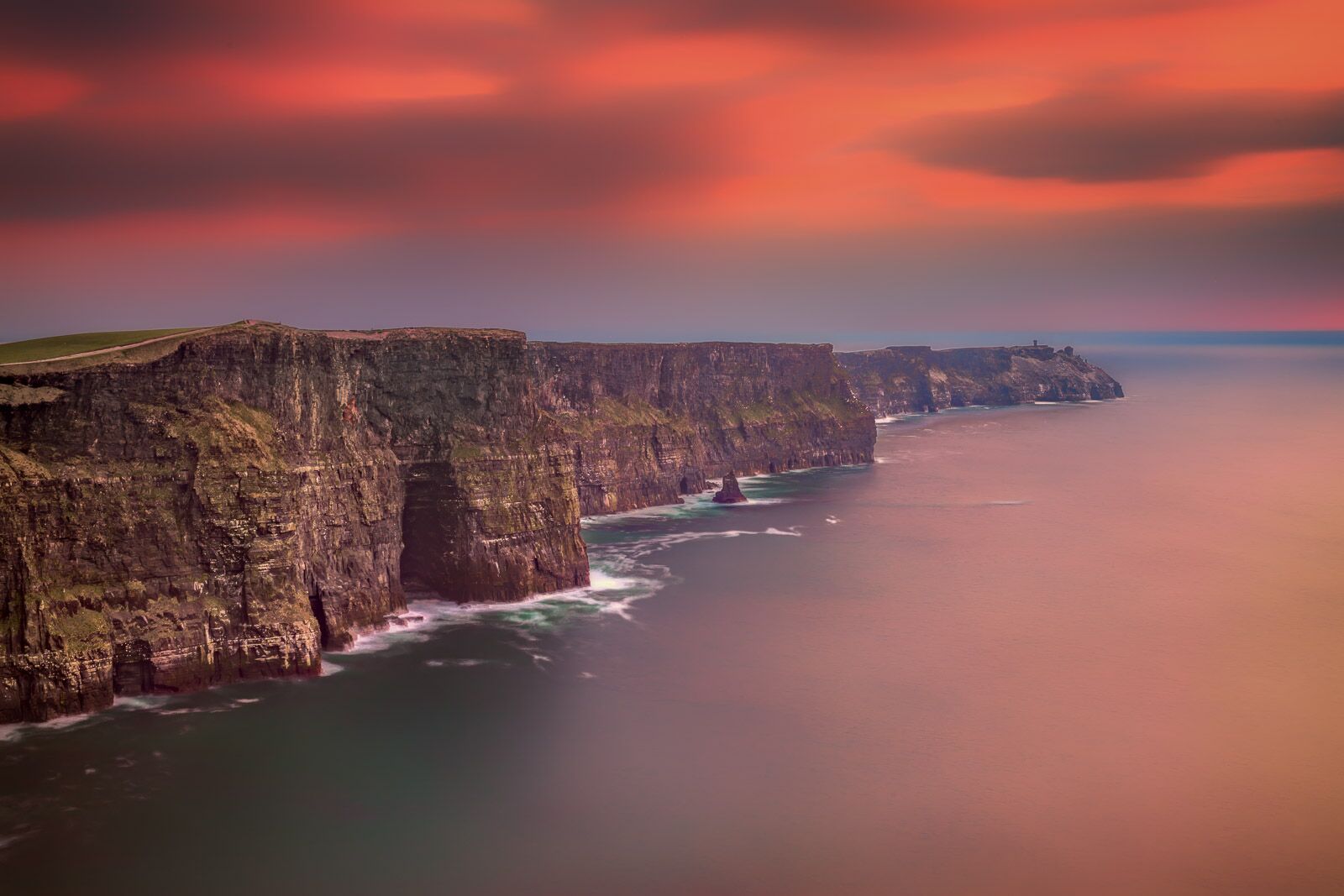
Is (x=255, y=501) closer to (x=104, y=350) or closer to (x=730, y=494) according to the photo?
(x=104, y=350)

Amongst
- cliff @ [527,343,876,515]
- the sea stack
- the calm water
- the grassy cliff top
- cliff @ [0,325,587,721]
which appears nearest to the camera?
the calm water

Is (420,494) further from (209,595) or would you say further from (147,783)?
(147,783)

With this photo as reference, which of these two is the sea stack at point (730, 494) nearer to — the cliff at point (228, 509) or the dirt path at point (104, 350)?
the cliff at point (228, 509)

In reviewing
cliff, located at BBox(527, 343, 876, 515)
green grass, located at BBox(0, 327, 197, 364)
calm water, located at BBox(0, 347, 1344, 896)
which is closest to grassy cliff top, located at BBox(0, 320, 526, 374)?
green grass, located at BBox(0, 327, 197, 364)

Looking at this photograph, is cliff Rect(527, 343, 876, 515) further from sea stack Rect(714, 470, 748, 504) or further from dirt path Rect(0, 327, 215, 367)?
dirt path Rect(0, 327, 215, 367)

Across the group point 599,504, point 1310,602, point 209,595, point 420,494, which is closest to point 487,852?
point 209,595

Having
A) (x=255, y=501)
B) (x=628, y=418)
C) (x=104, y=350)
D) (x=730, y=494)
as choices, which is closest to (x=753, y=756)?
(x=255, y=501)
